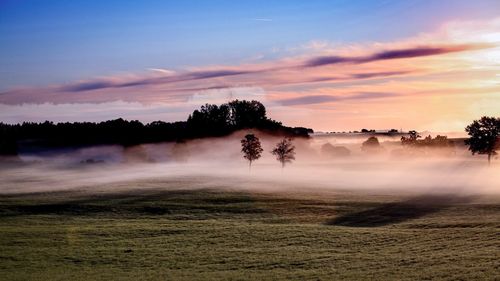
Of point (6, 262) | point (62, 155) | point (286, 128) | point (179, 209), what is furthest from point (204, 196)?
point (286, 128)

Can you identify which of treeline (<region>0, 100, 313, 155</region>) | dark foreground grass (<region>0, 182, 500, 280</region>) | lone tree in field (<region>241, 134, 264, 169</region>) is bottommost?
dark foreground grass (<region>0, 182, 500, 280</region>)

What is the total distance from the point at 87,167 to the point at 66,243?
76846 millimetres

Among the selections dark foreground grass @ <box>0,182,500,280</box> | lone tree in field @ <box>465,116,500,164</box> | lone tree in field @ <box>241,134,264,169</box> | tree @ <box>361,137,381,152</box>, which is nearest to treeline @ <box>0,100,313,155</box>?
tree @ <box>361,137,381,152</box>

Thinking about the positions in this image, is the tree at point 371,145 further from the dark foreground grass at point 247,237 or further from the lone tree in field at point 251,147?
the dark foreground grass at point 247,237

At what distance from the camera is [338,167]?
115562 millimetres

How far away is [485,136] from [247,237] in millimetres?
70691

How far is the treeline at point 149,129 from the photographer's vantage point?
150125mm

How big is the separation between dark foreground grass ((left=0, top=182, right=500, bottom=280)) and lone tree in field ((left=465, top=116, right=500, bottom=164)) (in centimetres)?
4028

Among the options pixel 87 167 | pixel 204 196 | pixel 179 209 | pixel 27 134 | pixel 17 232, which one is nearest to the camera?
pixel 17 232

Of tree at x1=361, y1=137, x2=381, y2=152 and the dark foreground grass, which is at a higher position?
tree at x1=361, y1=137, x2=381, y2=152

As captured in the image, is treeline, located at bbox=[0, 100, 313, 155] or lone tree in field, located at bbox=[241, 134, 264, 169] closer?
lone tree in field, located at bbox=[241, 134, 264, 169]

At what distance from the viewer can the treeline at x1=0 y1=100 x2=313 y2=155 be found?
15012 centimetres

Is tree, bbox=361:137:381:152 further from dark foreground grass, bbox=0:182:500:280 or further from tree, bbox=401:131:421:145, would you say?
dark foreground grass, bbox=0:182:500:280

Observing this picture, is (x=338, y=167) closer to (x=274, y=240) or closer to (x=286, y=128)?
(x=286, y=128)
